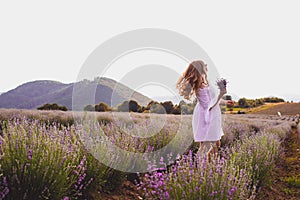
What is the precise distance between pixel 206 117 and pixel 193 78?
59 centimetres

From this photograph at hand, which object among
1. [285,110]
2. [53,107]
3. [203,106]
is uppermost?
[285,110]

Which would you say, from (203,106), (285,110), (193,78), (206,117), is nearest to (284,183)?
(206,117)

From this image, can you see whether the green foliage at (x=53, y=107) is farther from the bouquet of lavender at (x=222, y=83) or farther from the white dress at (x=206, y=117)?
the bouquet of lavender at (x=222, y=83)

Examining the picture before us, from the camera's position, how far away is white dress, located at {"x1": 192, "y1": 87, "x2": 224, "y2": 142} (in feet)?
14.8

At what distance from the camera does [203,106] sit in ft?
14.8

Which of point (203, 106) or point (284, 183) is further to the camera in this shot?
point (284, 183)

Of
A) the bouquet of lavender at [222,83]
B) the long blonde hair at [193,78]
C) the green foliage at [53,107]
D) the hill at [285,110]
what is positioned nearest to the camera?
the bouquet of lavender at [222,83]

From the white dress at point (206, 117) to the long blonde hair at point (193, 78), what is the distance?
0.13m

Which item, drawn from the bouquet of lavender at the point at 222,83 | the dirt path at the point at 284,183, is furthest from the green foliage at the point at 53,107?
the bouquet of lavender at the point at 222,83

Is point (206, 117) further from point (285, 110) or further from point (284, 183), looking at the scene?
point (285, 110)

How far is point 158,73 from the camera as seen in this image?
4.84 meters

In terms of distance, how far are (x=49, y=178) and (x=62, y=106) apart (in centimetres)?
1600

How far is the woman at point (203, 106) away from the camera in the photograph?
4504 millimetres

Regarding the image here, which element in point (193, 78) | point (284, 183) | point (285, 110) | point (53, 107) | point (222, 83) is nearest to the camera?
point (222, 83)
